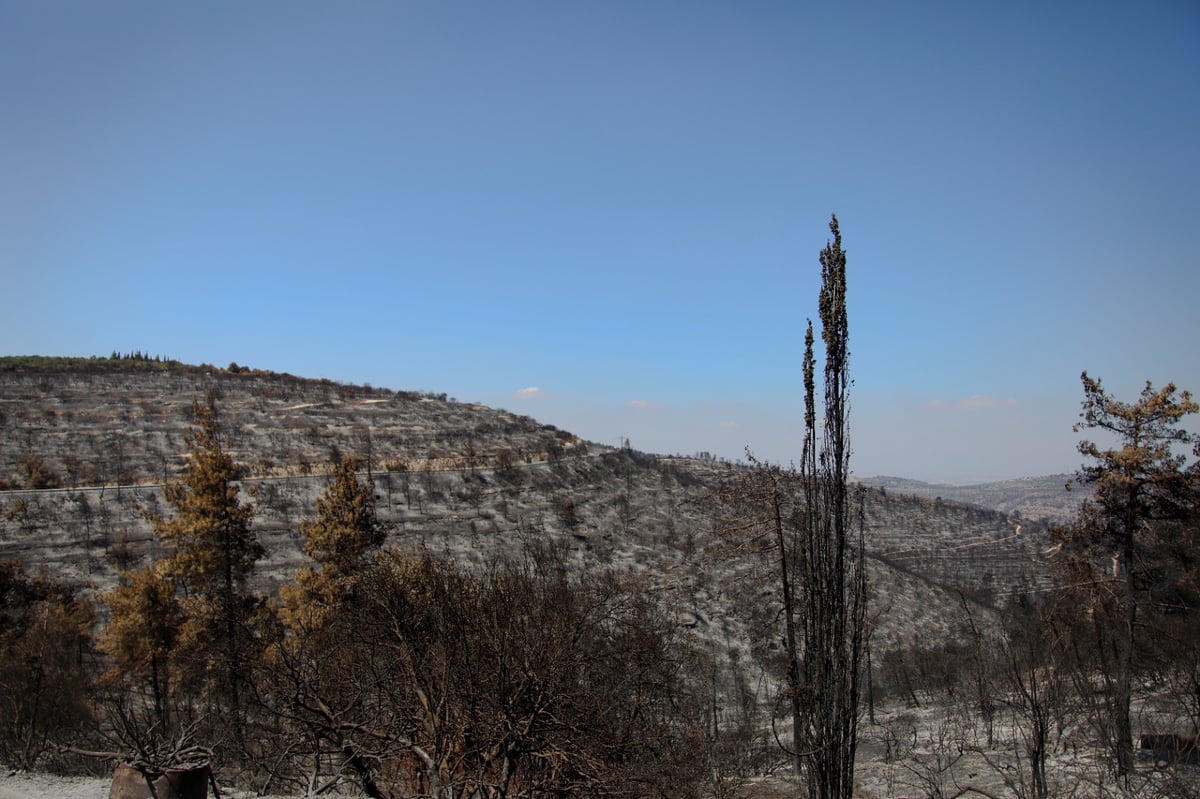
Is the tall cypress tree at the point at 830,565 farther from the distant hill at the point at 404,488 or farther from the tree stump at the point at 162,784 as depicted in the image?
the distant hill at the point at 404,488

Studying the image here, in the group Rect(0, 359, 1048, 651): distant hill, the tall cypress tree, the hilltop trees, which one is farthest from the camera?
Rect(0, 359, 1048, 651): distant hill

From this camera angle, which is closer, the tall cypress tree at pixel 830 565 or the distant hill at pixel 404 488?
the tall cypress tree at pixel 830 565

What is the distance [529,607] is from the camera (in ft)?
53.3

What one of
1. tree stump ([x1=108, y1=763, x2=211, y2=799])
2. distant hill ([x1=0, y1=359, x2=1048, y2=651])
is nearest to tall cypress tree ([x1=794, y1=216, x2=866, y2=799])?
tree stump ([x1=108, y1=763, x2=211, y2=799])

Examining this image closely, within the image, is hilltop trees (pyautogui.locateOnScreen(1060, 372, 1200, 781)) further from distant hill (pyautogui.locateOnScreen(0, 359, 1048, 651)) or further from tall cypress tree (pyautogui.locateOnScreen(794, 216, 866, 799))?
distant hill (pyautogui.locateOnScreen(0, 359, 1048, 651))

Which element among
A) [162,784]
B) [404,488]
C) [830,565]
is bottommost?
[162,784]

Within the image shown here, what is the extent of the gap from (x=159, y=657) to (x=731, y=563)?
A: 126 feet

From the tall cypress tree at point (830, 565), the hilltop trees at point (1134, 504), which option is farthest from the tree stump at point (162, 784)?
the hilltop trees at point (1134, 504)

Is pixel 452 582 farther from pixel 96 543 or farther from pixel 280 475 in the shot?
pixel 280 475

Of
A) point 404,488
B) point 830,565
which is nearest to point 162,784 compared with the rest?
point 830,565

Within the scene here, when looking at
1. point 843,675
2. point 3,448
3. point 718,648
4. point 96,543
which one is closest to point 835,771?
point 843,675

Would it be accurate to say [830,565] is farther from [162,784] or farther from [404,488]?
[404,488]

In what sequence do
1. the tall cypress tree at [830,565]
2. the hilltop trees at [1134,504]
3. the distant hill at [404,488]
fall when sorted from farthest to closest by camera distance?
1. the distant hill at [404,488]
2. the hilltop trees at [1134,504]
3. the tall cypress tree at [830,565]

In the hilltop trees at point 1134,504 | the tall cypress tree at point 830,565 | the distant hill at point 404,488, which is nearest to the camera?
the tall cypress tree at point 830,565
